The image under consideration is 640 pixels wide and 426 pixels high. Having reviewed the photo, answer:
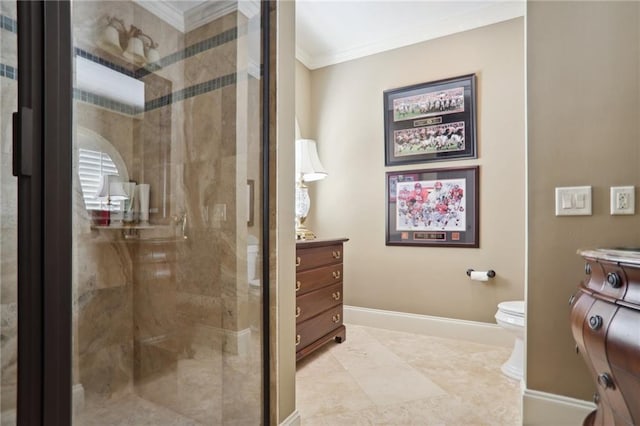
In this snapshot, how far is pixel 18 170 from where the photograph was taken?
764 mm

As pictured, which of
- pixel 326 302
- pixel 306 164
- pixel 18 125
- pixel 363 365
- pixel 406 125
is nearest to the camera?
pixel 18 125

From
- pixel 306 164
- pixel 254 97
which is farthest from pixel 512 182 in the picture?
pixel 254 97

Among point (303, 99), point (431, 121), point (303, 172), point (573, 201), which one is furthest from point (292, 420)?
point (303, 99)

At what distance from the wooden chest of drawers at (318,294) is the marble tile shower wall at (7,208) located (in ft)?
4.66

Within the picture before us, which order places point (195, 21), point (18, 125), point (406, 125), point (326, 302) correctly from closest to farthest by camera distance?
1. point (18, 125)
2. point (195, 21)
3. point (326, 302)
4. point (406, 125)

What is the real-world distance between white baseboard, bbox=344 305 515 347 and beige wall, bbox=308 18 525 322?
0.21 feet

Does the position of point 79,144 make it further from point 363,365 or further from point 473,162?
point 473,162

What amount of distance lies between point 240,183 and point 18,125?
0.80 meters

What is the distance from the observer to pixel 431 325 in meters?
2.94

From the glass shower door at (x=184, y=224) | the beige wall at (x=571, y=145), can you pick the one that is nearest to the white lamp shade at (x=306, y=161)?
the glass shower door at (x=184, y=224)

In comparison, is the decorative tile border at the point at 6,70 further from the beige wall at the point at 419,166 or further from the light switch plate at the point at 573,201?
the beige wall at the point at 419,166

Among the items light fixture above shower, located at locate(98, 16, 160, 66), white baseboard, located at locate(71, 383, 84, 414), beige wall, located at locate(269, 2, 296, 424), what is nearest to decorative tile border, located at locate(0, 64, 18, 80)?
light fixture above shower, located at locate(98, 16, 160, 66)

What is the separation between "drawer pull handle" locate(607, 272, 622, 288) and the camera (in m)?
1.07

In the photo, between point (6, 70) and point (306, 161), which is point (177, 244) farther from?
point (306, 161)
